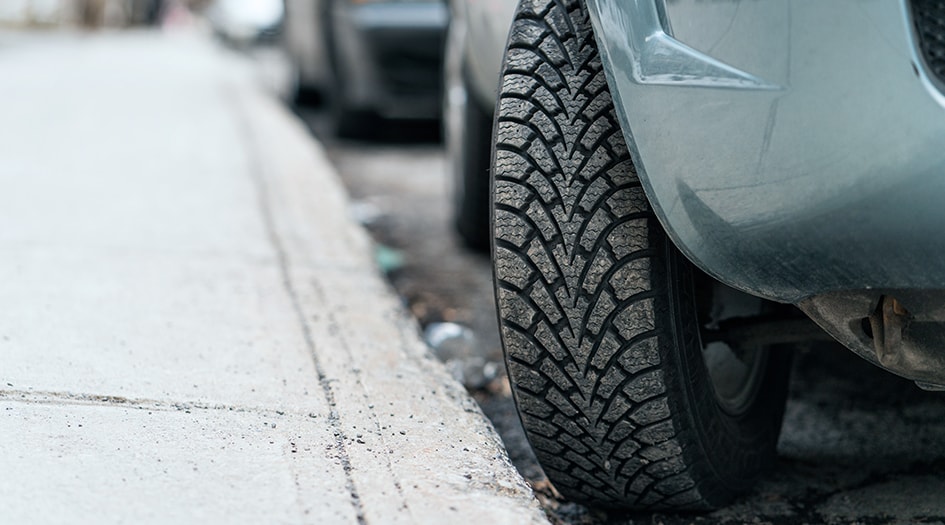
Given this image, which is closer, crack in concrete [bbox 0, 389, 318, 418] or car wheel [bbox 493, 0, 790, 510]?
car wheel [bbox 493, 0, 790, 510]

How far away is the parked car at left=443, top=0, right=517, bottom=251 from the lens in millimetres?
2535

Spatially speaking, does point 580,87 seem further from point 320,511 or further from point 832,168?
point 320,511

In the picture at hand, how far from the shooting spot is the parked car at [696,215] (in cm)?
132

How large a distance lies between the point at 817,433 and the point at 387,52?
152 inches

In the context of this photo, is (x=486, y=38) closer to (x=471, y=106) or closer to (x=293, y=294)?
(x=293, y=294)

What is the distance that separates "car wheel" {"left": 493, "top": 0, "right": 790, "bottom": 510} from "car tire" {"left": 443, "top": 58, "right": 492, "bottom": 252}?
147cm

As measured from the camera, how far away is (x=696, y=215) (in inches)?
58.8

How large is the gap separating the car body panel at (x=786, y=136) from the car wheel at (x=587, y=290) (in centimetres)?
11

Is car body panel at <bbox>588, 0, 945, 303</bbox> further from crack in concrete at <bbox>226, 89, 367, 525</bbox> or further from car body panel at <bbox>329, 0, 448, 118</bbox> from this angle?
car body panel at <bbox>329, 0, 448, 118</bbox>

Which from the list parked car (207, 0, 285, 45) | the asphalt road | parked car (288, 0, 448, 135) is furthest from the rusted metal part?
parked car (207, 0, 285, 45)

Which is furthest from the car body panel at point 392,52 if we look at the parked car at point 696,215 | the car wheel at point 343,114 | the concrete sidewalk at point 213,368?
the parked car at point 696,215

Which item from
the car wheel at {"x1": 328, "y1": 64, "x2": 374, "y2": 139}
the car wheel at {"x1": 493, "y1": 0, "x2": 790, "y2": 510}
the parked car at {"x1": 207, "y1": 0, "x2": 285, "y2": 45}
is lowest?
the parked car at {"x1": 207, "y1": 0, "x2": 285, "y2": 45}

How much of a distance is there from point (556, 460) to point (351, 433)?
1.14 feet

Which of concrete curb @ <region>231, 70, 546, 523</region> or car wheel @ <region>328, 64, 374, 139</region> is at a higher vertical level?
concrete curb @ <region>231, 70, 546, 523</region>
